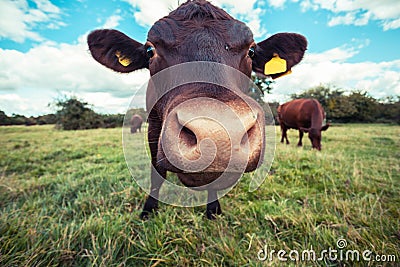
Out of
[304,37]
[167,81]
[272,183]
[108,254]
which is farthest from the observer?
[272,183]

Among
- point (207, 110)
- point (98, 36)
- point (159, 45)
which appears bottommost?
point (207, 110)

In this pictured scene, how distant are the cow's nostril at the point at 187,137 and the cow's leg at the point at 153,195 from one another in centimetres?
157

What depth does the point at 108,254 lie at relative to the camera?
1616 millimetres

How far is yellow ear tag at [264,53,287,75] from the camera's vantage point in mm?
2969

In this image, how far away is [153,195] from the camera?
2.71 meters

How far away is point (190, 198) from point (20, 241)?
177 cm

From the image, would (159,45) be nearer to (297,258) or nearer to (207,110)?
(207,110)

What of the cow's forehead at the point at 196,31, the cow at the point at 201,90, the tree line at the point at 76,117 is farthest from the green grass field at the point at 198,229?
the tree line at the point at 76,117

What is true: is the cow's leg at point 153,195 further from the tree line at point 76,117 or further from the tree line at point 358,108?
the tree line at point 358,108

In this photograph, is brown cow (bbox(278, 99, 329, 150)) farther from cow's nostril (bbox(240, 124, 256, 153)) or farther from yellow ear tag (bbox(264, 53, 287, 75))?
cow's nostril (bbox(240, 124, 256, 153))

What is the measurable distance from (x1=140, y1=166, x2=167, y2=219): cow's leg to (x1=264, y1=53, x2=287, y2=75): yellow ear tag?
2002 mm

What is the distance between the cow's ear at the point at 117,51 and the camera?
261cm

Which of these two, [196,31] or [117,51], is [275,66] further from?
[117,51]

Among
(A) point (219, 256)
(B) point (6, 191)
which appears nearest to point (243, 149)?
(A) point (219, 256)
